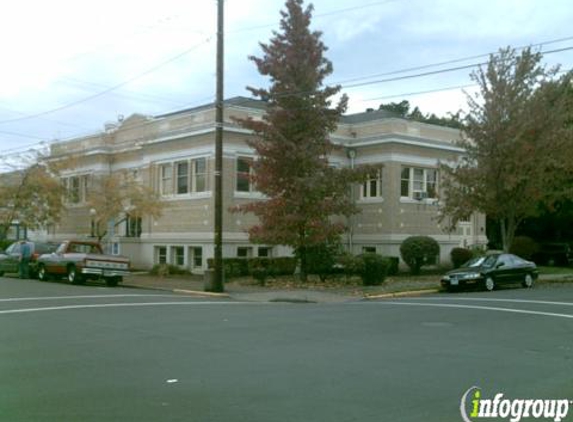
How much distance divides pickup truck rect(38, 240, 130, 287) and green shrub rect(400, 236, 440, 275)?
1365cm

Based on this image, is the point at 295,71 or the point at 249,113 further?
the point at 249,113

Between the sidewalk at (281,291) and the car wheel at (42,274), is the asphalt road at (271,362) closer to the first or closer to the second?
the sidewalk at (281,291)

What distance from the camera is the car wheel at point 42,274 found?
2867 cm

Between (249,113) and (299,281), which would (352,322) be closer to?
(299,281)

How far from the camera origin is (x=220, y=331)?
13.0 meters

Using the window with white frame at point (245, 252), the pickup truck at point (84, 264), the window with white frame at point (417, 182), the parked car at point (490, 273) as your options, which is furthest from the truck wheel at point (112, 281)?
the window with white frame at point (417, 182)

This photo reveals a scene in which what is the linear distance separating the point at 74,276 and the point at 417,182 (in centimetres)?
1903

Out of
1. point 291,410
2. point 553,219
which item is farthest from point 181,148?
point 291,410

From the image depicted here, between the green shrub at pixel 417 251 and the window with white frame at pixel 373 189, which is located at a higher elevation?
the window with white frame at pixel 373 189

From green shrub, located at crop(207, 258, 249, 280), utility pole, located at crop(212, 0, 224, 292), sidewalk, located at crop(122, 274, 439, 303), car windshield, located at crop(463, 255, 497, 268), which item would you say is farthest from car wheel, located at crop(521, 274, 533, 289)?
utility pole, located at crop(212, 0, 224, 292)

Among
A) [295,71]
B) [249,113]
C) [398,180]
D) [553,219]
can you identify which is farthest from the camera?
[553,219]

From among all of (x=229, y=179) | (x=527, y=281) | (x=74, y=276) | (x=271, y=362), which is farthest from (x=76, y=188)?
(x=271, y=362)

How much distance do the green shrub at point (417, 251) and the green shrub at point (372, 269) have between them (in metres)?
7.09

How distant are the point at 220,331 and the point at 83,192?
30.9 meters
